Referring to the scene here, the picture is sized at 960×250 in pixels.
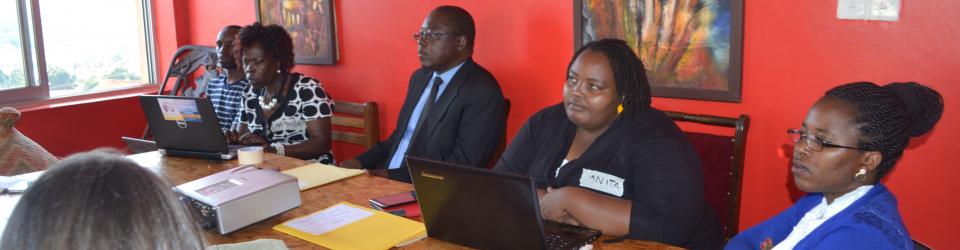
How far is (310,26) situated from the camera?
162 inches

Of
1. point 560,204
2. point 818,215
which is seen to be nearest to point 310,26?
point 560,204

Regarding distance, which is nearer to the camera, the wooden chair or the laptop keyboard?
the laptop keyboard

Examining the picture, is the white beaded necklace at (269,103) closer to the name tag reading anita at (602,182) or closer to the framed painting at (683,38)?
the framed painting at (683,38)

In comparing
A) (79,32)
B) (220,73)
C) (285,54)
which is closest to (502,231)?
(285,54)

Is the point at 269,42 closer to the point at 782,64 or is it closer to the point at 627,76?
the point at 627,76

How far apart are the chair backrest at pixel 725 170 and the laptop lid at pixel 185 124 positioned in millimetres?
1654

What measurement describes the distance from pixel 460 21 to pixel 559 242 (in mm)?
1584

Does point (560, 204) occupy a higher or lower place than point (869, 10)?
lower

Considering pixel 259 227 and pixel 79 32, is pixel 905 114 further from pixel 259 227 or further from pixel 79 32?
pixel 79 32

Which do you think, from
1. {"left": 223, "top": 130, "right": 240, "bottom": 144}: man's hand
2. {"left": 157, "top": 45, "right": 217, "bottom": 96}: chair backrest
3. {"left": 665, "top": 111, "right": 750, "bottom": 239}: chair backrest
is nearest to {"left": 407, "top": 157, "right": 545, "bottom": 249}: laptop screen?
{"left": 665, "top": 111, "right": 750, "bottom": 239}: chair backrest

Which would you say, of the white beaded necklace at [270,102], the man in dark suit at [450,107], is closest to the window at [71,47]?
the white beaded necklace at [270,102]

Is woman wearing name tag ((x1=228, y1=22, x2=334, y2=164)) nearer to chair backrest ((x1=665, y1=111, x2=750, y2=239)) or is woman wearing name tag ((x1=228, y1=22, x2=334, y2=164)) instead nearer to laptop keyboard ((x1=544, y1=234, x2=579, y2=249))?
chair backrest ((x1=665, y1=111, x2=750, y2=239))

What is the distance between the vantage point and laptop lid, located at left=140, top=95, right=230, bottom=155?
99.7 inches

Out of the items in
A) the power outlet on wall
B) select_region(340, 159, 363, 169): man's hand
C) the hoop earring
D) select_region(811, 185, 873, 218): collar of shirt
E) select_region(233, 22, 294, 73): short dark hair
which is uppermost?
the power outlet on wall
